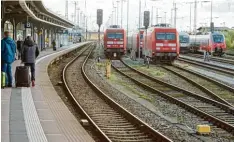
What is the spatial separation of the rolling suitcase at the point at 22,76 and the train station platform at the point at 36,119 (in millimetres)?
505

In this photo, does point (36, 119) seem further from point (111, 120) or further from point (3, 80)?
point (3, 80)

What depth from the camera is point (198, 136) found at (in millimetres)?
10984

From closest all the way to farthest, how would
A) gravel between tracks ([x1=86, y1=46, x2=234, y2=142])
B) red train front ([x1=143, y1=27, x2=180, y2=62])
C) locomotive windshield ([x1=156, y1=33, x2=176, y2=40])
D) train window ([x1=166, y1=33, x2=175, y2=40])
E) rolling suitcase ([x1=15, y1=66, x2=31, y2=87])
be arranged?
1. gravel between tracks ([x1=86, y1=46, x2=234, y2=142])
2. rolling suitcase ([x1=15, y1=66, x2=31, y2=87])
3. red train front ([x1=143, y1=27, x2=180, y2=62])
4. locomotive windshield ([x1=156, y1=33, x2=176, y2=40])
5. train window ([x1=166, y1=33, x2=175, y2=40])

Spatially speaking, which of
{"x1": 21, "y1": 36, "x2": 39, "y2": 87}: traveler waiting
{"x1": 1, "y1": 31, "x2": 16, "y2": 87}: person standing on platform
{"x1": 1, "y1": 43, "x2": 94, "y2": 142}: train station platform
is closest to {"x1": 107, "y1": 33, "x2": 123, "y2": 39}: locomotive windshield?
{"x1": 21, "y1": 36, "x2": 39, "y2": 87}: traveler waiting

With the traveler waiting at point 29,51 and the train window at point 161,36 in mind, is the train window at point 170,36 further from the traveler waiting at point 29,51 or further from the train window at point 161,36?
the traveler waiting at point 29,51

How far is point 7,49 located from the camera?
15.4 m

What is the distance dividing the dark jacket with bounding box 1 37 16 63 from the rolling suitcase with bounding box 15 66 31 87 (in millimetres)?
656

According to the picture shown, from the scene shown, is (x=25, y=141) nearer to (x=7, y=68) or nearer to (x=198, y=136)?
(x=198, y=136)

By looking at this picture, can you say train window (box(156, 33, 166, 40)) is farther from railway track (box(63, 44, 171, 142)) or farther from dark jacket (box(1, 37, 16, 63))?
dark jacket (box(1, 37, 16, 63))

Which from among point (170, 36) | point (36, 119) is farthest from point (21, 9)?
point (36, 119)

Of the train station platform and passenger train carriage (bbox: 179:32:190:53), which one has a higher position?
passenger train carriage (bbox: 179:32:190:53)

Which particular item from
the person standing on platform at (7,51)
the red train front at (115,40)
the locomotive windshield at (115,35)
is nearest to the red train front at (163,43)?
the red train front at (115,40)

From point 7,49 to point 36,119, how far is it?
17.5 feet

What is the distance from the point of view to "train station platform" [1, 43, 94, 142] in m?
8.85
